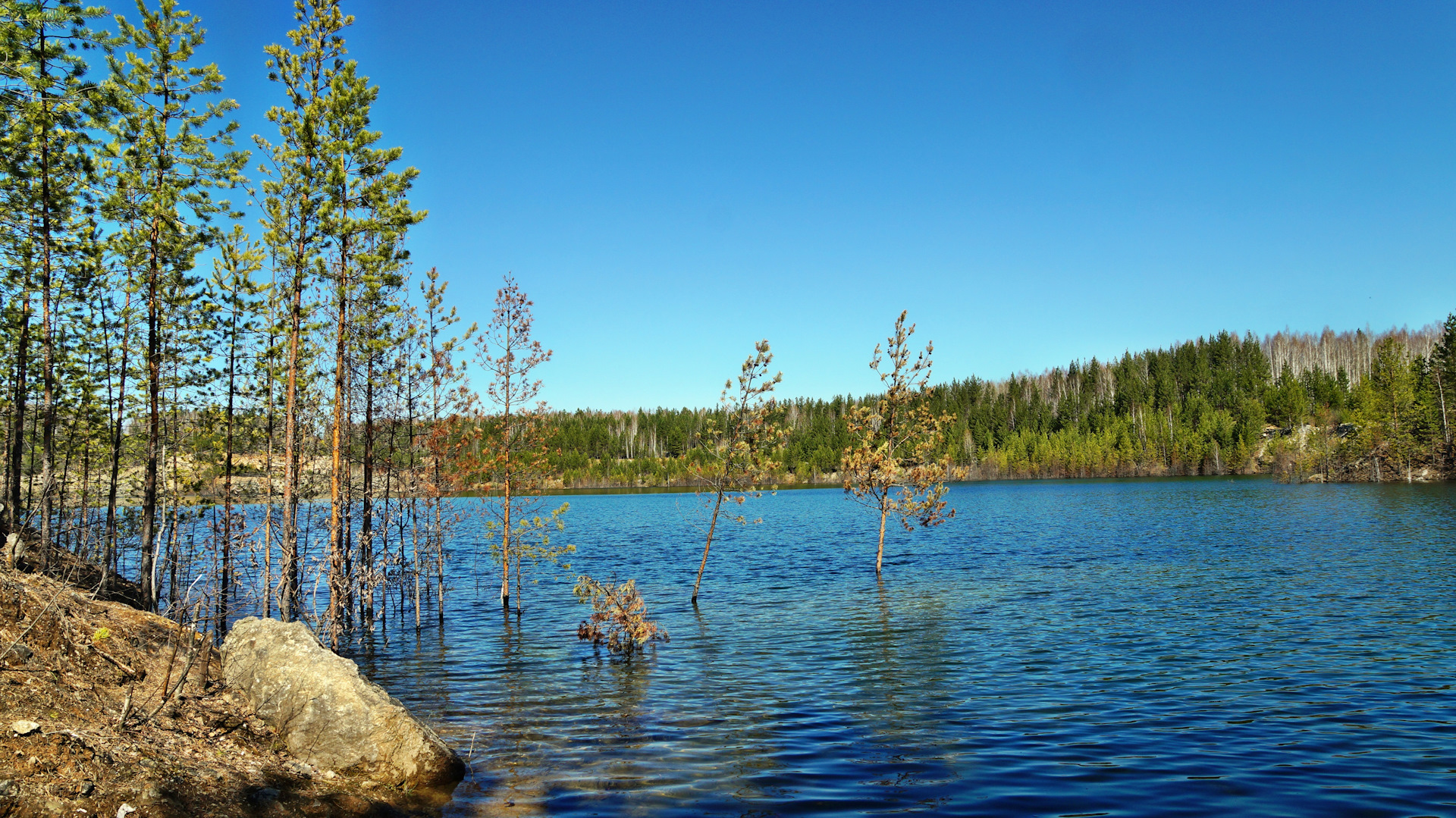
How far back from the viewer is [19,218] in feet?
61.1

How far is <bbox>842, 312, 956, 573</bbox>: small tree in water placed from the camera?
2977 cm

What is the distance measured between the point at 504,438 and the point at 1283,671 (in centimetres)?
2036

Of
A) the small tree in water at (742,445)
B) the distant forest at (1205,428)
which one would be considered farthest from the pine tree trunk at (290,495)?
the distant forest at (1205,428)

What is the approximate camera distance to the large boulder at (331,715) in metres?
9.66

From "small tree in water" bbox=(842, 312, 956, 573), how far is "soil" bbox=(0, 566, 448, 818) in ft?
74.1

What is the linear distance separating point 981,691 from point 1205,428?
15363cm

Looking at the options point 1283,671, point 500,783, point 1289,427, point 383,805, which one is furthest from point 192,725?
point 1289,427

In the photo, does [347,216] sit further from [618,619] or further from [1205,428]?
[1205,428]

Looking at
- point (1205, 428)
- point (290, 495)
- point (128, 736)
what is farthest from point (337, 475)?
→ point (1205, 428)

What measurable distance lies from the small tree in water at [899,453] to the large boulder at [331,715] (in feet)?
71.0

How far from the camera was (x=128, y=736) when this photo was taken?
793 centimetres

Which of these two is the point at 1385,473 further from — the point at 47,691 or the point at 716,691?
the point at 47,691

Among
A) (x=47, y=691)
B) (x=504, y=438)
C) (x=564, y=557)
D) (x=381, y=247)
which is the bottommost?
(x=564, y=557)

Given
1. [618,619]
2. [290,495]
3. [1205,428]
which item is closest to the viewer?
[290,495]
